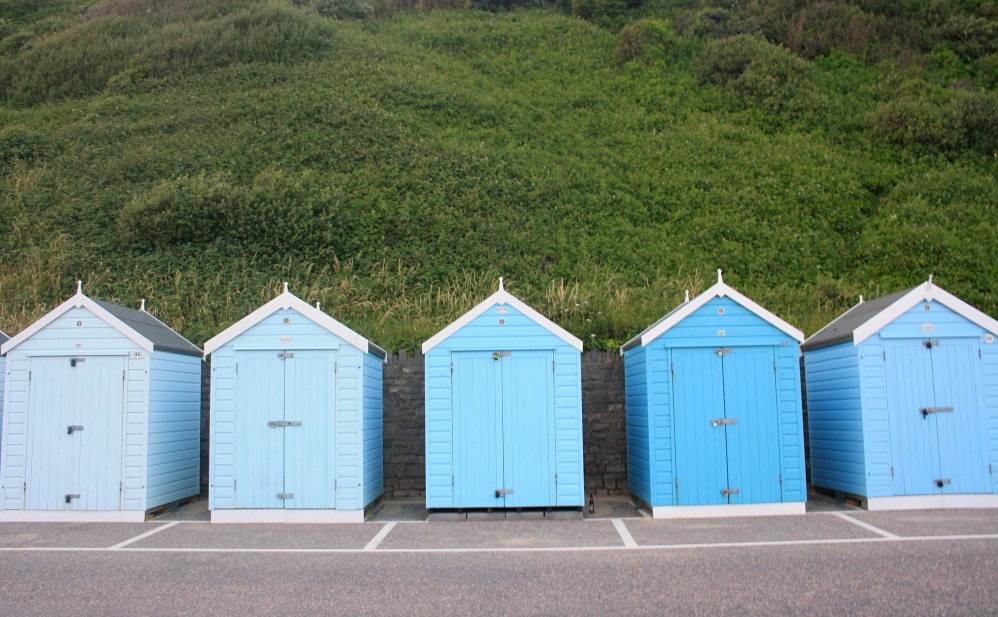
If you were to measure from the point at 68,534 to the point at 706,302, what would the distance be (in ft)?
26.3

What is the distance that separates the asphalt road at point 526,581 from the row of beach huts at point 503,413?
6.41 ft

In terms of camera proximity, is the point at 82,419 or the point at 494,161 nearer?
the point at 82,419

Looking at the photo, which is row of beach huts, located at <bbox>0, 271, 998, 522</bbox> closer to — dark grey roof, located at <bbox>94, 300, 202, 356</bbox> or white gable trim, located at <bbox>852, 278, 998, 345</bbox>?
white gable trim, located at <bbox>852, 278, 998, 345</bbox>

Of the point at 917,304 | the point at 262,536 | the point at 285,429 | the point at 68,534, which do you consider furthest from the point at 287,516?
the point at 917,304

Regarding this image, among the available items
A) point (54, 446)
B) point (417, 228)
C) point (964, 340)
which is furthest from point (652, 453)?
point (417, 228)

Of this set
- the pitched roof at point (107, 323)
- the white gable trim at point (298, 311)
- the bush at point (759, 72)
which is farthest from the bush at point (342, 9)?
the white gable trim at point (298, 311)

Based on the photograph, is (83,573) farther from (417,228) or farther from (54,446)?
(417,228)

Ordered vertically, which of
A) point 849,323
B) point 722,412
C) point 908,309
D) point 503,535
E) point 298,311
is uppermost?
point 298,311

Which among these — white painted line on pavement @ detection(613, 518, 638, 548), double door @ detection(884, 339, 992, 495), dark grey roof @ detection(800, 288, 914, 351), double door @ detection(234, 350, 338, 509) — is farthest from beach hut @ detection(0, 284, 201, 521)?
double door @ detection(884, 339, 992, 495)

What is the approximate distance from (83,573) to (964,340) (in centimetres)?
1013

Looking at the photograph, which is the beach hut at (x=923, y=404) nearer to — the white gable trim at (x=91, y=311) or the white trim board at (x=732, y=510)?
the white trim board at (x=732, y=510)

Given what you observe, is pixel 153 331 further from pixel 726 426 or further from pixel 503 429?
pixel 726 426

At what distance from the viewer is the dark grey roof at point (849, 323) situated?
9.73 m

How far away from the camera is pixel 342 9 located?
3244cm
